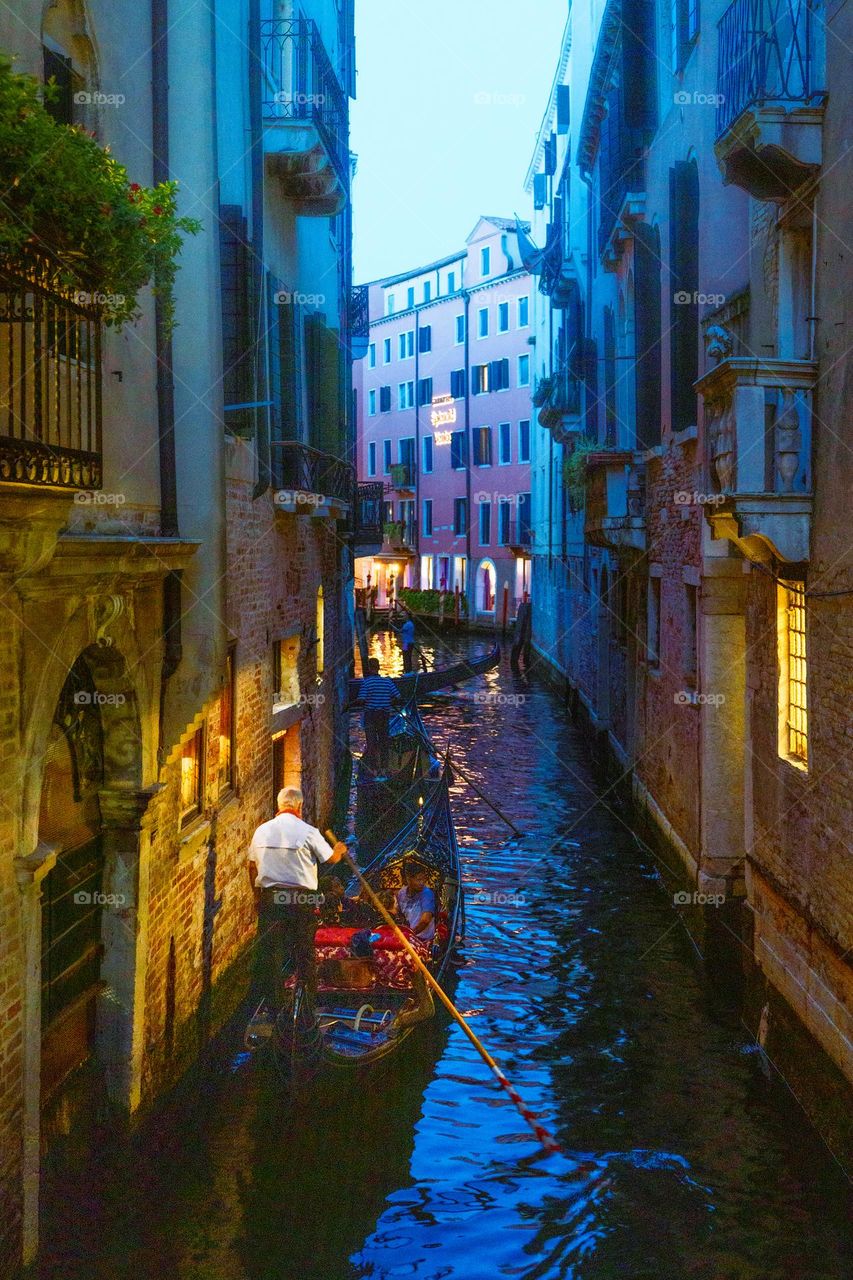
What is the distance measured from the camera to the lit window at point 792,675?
24.5ft

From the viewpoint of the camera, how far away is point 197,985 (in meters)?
7.41

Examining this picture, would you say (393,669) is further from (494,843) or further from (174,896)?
(174,896)

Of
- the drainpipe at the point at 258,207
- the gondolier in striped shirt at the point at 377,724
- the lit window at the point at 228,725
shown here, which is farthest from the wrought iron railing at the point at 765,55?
the gondolier in striped shirt at the point at 377,724

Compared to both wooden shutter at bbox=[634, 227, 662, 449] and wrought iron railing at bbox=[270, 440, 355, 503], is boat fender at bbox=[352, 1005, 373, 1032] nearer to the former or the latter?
wrought iron railing at bbox=[270, 440, 355, 503]

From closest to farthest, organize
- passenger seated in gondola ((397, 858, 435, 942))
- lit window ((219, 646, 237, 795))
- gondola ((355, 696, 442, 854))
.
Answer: lit window ((219, 646, 237, 795)) < passenger seated in gondola ((397, 858, 435, 942)) < gondola ((355, 696, 442, 854))

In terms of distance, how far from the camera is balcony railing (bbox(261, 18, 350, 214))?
9352 millimetres

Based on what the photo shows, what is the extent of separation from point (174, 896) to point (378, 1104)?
5.70 ft

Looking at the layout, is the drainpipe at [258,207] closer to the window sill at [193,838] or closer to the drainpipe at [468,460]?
the window sill at [193,838]

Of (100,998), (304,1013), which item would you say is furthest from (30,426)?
(304,1013)

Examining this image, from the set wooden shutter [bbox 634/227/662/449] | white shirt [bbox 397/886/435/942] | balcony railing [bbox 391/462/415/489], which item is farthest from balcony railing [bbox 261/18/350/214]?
balcony railing [bbox 391/462/415/489]

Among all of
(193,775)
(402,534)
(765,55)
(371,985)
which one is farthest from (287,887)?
(402,534)

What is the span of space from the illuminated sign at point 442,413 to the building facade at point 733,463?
2560 cm

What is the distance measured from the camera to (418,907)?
921 cm

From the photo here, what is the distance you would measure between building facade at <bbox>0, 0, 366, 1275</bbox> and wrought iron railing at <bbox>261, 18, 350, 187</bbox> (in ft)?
0.11
